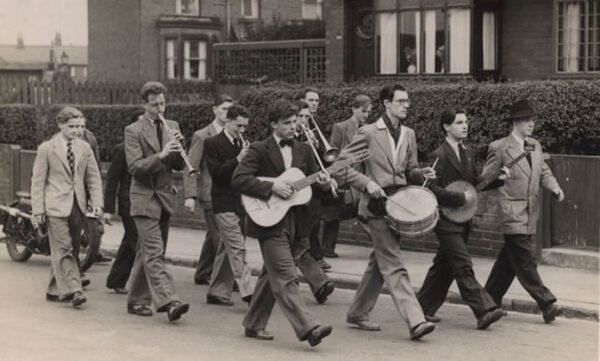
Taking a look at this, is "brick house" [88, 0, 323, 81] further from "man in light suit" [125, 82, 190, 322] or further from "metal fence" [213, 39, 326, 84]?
"man in light suit" [125, 82, 190, 322]

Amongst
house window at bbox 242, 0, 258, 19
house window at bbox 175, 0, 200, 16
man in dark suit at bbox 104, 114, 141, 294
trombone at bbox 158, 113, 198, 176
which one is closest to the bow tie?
trombone at bbox 158, 113, 198, 176

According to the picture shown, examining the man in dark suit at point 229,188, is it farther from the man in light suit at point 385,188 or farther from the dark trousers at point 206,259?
the man in light suit at point 385,188

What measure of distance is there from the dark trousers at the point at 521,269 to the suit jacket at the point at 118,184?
423 centimetres

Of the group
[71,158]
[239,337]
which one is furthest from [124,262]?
[239,337]

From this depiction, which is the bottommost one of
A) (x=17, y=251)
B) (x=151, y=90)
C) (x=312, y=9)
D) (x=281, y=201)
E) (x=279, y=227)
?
(x=17, y=251)

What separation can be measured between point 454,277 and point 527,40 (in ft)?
42.0

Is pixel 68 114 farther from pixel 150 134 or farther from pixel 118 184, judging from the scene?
pixel 118 184

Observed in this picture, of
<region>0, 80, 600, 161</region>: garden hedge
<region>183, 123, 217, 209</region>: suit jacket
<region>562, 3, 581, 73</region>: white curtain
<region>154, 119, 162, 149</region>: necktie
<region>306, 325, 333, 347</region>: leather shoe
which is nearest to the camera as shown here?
<region>306, 325, 333, 347</region>: leather shoe

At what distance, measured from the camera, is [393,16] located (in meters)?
23.7

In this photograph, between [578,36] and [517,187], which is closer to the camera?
[517,187]

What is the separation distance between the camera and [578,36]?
838 inches

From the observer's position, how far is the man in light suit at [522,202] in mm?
10414

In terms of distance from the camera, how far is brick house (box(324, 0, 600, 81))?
21328 mm

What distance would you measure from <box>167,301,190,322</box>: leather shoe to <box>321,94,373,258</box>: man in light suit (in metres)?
2.50
